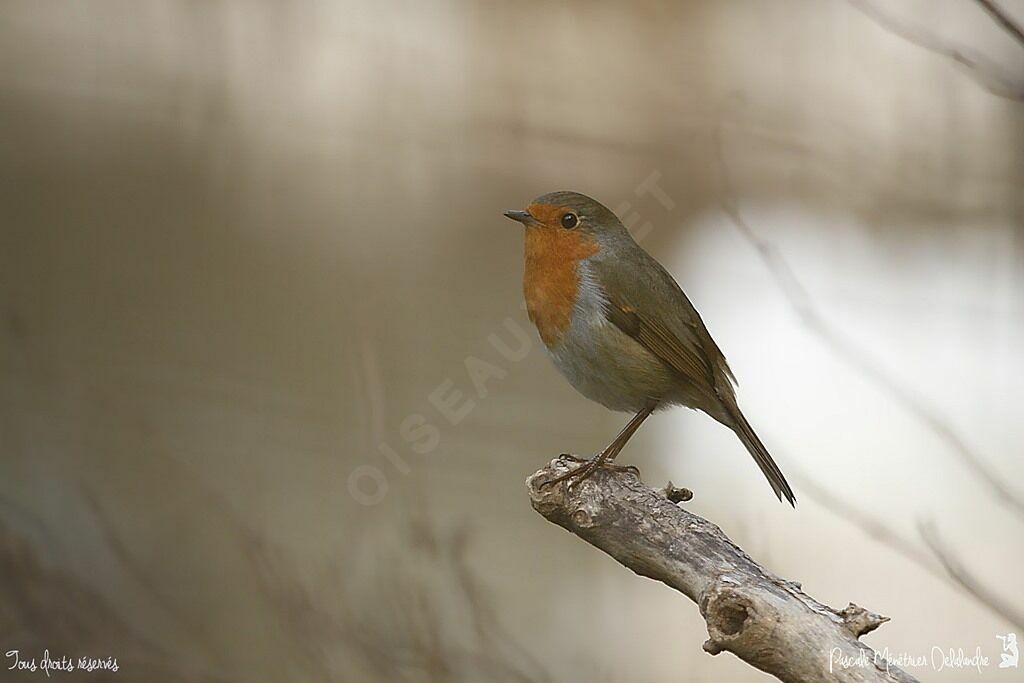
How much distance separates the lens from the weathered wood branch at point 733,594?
123 centimetres

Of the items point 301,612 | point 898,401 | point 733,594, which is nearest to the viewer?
point 733,594

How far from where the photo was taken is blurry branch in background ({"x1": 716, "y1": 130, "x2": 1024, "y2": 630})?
2.12m

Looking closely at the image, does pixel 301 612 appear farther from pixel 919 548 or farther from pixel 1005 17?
pixel 1005 17

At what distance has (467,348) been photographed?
2203 mm

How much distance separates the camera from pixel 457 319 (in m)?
2.21

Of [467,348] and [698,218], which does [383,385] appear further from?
[698,218]

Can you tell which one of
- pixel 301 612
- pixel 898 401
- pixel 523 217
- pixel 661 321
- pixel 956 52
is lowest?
pixel 301 612

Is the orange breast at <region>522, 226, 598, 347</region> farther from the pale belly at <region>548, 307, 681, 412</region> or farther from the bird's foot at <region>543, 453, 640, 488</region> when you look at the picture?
the bird's foot at <region>543, 453, 640, 488</region>

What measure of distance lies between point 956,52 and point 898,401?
2.59 ft

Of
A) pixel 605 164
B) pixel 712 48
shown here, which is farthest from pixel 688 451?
pixel 712 48

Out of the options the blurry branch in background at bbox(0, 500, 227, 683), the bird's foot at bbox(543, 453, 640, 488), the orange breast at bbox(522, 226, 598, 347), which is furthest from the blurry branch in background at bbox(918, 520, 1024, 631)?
the blurry branch in background at bbox(0, 500, 227, 683)

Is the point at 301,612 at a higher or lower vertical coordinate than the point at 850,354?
lower

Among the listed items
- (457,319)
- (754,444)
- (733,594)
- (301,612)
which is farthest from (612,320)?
(301,612)

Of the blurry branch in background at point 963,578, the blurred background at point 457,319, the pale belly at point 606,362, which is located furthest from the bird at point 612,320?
the blurry branch in background at point 963,578
